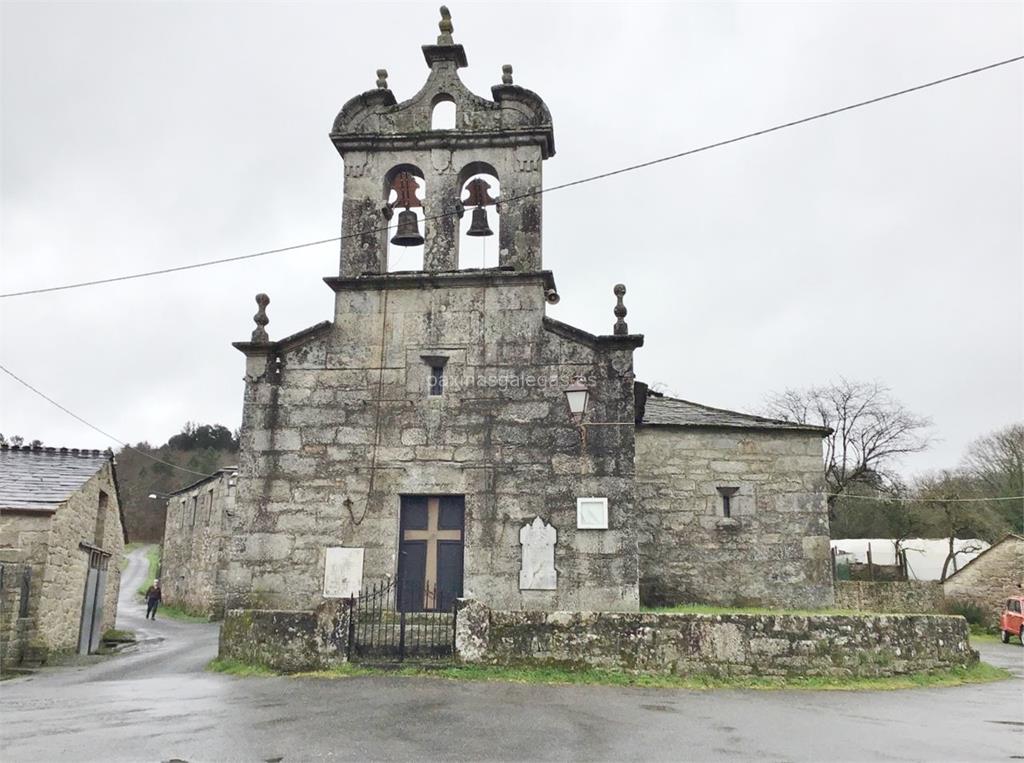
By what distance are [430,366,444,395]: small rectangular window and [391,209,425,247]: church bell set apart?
81.1 inches

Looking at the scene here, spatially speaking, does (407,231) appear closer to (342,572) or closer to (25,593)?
(342,572)

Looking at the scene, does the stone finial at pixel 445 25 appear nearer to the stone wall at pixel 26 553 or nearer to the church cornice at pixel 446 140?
the church cornice at pixel 446 140

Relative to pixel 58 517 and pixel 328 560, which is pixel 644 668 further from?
pixel 58 517

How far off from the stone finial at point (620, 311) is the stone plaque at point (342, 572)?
16.0 ft

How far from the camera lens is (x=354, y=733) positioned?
640 cm

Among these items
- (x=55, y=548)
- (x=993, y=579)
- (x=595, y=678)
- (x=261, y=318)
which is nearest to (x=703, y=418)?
(x=595, y=678)

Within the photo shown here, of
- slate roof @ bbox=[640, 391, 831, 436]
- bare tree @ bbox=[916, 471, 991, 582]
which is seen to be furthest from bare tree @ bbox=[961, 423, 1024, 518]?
slate roof @ bbox=[640, 391, 831, 436]

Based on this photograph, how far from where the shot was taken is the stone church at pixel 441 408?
1120 cm

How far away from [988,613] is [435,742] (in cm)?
2658

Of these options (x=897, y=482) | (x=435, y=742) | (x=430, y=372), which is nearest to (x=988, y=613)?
(x=897, y=482)

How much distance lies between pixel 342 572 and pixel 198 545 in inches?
961

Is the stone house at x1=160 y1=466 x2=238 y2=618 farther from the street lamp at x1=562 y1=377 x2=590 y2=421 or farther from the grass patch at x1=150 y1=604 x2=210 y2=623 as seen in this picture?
the street lamp at x1=562 y1=377 x2=590 y2=421

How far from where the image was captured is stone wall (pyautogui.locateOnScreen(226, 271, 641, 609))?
11180 mm

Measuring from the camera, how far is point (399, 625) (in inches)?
408
